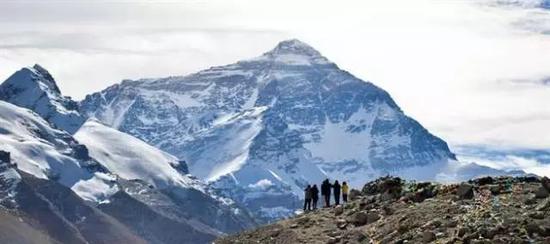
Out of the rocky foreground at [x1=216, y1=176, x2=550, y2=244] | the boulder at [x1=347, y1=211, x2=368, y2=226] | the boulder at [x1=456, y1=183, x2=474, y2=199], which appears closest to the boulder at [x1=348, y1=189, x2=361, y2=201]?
the rocky foreground at [x1=216, y1=176, x2=550, y2=244]

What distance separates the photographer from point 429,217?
49.2 metres

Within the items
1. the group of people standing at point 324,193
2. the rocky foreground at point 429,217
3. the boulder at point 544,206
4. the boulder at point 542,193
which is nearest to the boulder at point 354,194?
the rocky foreground at point 429,217

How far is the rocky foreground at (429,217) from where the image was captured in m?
42.6

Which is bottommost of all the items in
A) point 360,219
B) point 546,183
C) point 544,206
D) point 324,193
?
point 324,193

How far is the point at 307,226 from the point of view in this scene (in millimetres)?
57219

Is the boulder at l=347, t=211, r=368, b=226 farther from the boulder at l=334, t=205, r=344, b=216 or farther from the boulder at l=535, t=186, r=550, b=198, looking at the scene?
the boulder at l=535, t=186, r=550, b=198

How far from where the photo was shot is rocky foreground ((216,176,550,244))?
140 feet

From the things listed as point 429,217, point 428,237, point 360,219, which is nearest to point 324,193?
point 360,219

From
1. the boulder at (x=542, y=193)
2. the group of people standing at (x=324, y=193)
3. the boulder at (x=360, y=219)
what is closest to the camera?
the boulder at (x=542, y=193)

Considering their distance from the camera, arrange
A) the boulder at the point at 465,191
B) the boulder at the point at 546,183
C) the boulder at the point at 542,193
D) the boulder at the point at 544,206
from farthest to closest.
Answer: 1. the boulder at the point at 465,191
2. the boulder at the point at 546,183
3. the boulder at the point at 542,193
4. the boulder at the point at 544,206

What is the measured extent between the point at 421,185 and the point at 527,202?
37.3ft

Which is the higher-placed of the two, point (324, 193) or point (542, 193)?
point (542, 193)

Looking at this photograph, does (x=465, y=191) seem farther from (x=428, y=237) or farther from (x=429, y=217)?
(x=428, y=237)

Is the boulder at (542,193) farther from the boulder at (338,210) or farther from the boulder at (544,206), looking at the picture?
the boulder at (338,210)
